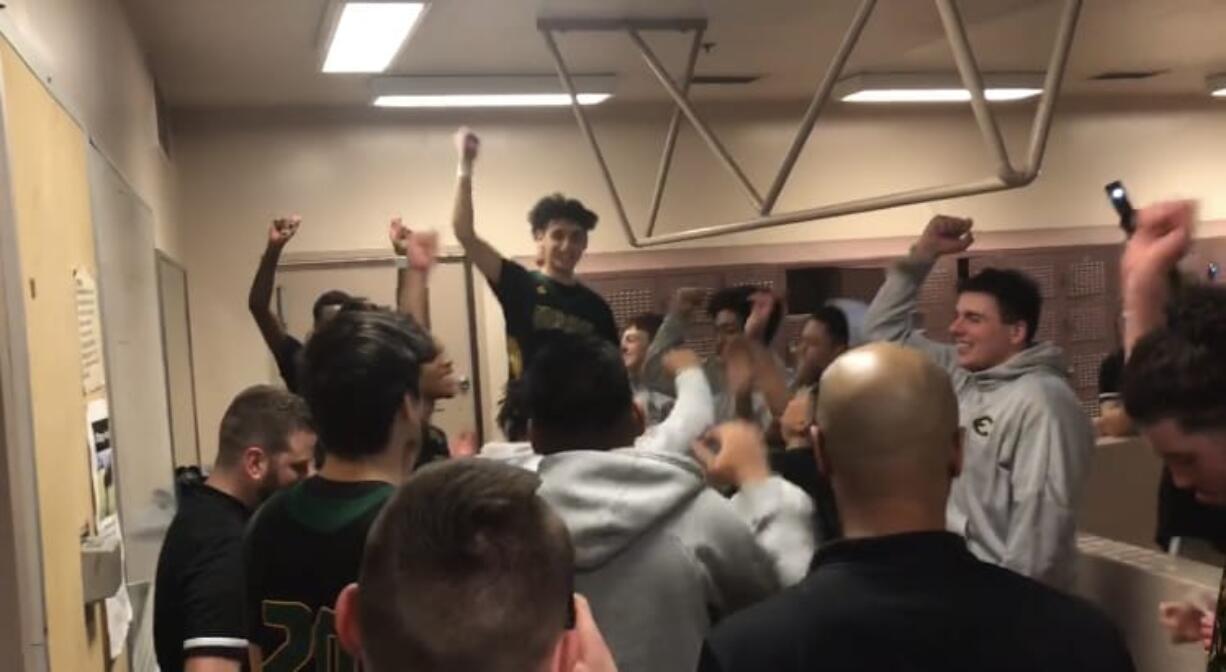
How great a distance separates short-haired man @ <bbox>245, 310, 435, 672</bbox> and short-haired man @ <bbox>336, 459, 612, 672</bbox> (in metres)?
0.77

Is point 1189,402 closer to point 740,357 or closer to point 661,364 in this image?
point 740,357

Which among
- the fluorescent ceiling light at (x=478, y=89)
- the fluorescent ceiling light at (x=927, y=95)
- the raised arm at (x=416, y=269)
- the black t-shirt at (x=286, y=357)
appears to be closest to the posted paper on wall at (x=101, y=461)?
the raised arm at (x=416, y=269)

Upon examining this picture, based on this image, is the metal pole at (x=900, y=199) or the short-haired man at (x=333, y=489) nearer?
the short-haired man at (x=333, y=489)

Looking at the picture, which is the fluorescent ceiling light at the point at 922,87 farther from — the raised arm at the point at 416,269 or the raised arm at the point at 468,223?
the raised arm at the point at 416,269

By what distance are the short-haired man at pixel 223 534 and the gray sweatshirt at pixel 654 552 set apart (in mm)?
697

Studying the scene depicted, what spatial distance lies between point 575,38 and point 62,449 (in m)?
3.54

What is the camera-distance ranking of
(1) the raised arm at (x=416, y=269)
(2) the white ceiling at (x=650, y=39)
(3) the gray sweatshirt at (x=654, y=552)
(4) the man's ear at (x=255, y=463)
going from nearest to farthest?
(3) the gray sweatshirt at (x=654, y=552)
(4) the man's ear at (x=255, y=463)
(1) the raised arm at (x=416, y=269)
(2) the white ceiling at (x=650, y=39)

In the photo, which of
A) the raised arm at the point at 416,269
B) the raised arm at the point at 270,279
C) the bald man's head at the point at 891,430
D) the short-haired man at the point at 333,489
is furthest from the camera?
the raised arm at the point at 270,279

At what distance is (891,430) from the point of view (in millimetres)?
1606

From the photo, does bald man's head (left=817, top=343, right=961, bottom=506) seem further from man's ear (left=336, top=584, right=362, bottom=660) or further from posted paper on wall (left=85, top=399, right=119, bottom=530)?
posted paper on wall (left=85, top=399, right=119, bottom=530)

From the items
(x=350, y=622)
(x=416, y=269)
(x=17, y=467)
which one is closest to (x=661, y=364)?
(x=416, y=269)

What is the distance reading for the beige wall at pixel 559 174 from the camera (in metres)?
6.58

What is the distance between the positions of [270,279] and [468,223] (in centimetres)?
73

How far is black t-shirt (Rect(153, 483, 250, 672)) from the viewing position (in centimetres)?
233
